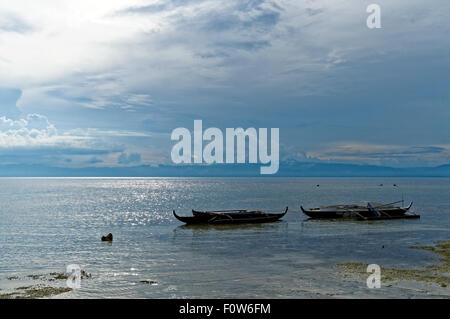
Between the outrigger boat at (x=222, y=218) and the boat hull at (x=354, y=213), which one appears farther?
the boat hull at (x=354, y=213)

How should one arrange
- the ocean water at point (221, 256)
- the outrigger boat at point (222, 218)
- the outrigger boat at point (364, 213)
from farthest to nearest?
the outrigger boat at point (364, 213)
the outrigger boat at point (222, 218)
the ocean water at point (221, 256)

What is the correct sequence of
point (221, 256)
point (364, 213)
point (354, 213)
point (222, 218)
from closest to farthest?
point (221, 256) → point (222, 218) → point (354, 213) → point (364, 213)

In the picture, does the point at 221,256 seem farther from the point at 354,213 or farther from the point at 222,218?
the point at 354,213

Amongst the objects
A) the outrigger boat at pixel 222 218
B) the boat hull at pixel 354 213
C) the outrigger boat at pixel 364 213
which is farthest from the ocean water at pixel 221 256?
the boat hull at pixel 354 213

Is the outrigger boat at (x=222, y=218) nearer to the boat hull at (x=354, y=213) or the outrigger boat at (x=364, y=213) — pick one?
the outrigger boat at (x=364, y=213)

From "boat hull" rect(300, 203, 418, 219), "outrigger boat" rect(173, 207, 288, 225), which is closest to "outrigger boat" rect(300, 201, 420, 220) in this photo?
"boat hull" rect(300, 203, 418, 219)

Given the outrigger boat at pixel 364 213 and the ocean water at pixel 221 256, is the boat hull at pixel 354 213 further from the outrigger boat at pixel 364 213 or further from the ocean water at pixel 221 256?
the ocean water at pixel 221 256

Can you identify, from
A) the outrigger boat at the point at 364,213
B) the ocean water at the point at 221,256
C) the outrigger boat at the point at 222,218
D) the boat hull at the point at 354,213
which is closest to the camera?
the ocean water at the point at 221,256

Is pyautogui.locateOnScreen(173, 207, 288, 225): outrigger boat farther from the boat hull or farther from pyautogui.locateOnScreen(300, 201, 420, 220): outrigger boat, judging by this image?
the boat hull

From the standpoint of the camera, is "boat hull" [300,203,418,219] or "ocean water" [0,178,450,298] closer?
"ocean water" [0,178,450,298]

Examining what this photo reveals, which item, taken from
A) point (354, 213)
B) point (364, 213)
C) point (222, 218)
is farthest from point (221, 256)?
point (364, 213)

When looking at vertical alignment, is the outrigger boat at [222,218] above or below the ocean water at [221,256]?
above

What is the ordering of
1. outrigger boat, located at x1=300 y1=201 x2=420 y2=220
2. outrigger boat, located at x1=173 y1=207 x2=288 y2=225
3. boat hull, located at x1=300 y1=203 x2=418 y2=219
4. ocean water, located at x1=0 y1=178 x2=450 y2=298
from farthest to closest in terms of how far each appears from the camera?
boat hull, located at x1=300 y1=203 x2=418 y2=219, outrigger boat, located at x1=300 y1=201 x2=420 y2=220, outrigger boat, located at x1=173 y1=207 x2=288 y2=225, ocean water, located at x1=0 y1=178 x2=450 y2=298
